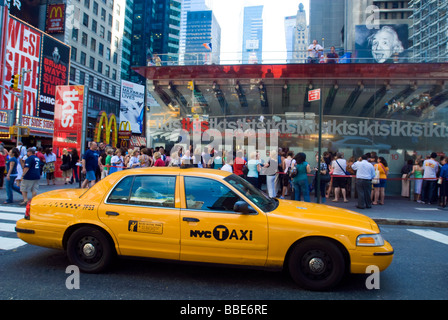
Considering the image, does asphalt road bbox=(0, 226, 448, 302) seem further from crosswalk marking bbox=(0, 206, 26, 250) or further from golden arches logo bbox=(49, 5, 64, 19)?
golden arches logo bbox=(49, 5, 64, 19)

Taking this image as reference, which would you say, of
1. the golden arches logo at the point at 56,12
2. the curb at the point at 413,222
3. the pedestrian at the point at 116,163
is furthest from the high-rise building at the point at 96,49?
the curb at the point at 413,222

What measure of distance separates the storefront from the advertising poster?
2051cm

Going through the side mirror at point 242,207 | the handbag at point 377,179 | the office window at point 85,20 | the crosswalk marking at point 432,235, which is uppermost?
the office window at point 85,20

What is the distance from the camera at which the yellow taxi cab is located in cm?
375

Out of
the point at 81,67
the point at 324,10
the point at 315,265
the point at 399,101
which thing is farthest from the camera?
the point at 324,10

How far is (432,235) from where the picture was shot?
7062mm

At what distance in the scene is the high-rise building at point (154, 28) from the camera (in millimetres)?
84875

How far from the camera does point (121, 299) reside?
344 centimetres

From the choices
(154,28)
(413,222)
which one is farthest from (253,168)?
(154,28)

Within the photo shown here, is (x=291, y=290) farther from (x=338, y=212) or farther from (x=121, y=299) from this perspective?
(x=121, y=299)

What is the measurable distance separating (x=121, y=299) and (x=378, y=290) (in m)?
3.11

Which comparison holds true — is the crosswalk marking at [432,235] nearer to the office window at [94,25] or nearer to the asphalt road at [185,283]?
the asphalt road at [185,283]

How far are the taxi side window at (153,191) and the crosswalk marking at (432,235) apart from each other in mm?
5884

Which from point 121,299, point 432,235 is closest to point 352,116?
point 432,235
